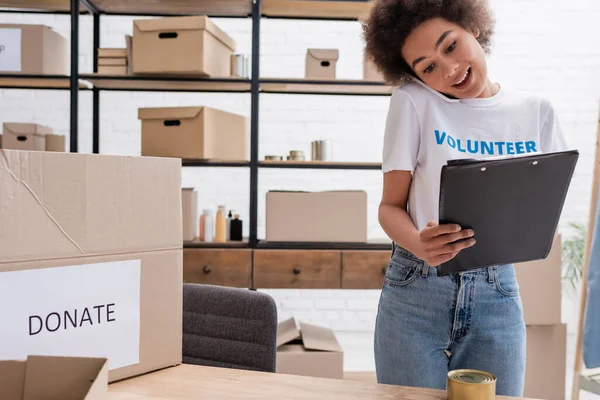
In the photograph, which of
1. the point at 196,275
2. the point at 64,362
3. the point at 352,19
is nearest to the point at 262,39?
the point at 352,19

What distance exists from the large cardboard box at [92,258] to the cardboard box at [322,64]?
194 cm

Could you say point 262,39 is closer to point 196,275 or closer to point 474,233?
point 196,275

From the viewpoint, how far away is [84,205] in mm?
665

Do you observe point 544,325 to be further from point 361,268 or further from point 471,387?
point 471,387

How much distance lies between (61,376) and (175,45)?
214cm

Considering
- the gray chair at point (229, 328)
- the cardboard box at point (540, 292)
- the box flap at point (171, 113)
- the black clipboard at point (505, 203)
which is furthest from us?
the box flap at point (171, 113)

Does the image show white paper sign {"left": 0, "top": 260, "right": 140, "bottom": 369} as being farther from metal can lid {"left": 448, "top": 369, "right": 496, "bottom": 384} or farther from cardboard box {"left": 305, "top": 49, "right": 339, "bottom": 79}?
cardboard box {"left": 305, "top": 49, "right": 339, "bottom": 79}

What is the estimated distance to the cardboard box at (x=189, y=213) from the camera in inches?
98.7

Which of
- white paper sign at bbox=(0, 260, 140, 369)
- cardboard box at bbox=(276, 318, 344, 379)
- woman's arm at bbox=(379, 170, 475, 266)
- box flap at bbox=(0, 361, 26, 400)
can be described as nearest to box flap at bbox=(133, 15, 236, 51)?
cardboard box at bbox=(276, 318, 344, 379)

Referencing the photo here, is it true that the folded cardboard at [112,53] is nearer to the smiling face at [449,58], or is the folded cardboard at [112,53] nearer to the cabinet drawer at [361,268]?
the cabinet drawer at [361,268]

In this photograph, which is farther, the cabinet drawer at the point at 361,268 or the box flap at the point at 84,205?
the cabinet drawer at the point at 361,268

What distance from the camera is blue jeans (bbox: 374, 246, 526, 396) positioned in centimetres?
102

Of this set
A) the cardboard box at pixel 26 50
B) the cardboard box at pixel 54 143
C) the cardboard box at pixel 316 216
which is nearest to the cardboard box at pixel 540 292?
the cardboard box at pixel 316 216

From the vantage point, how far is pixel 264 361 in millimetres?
1147
